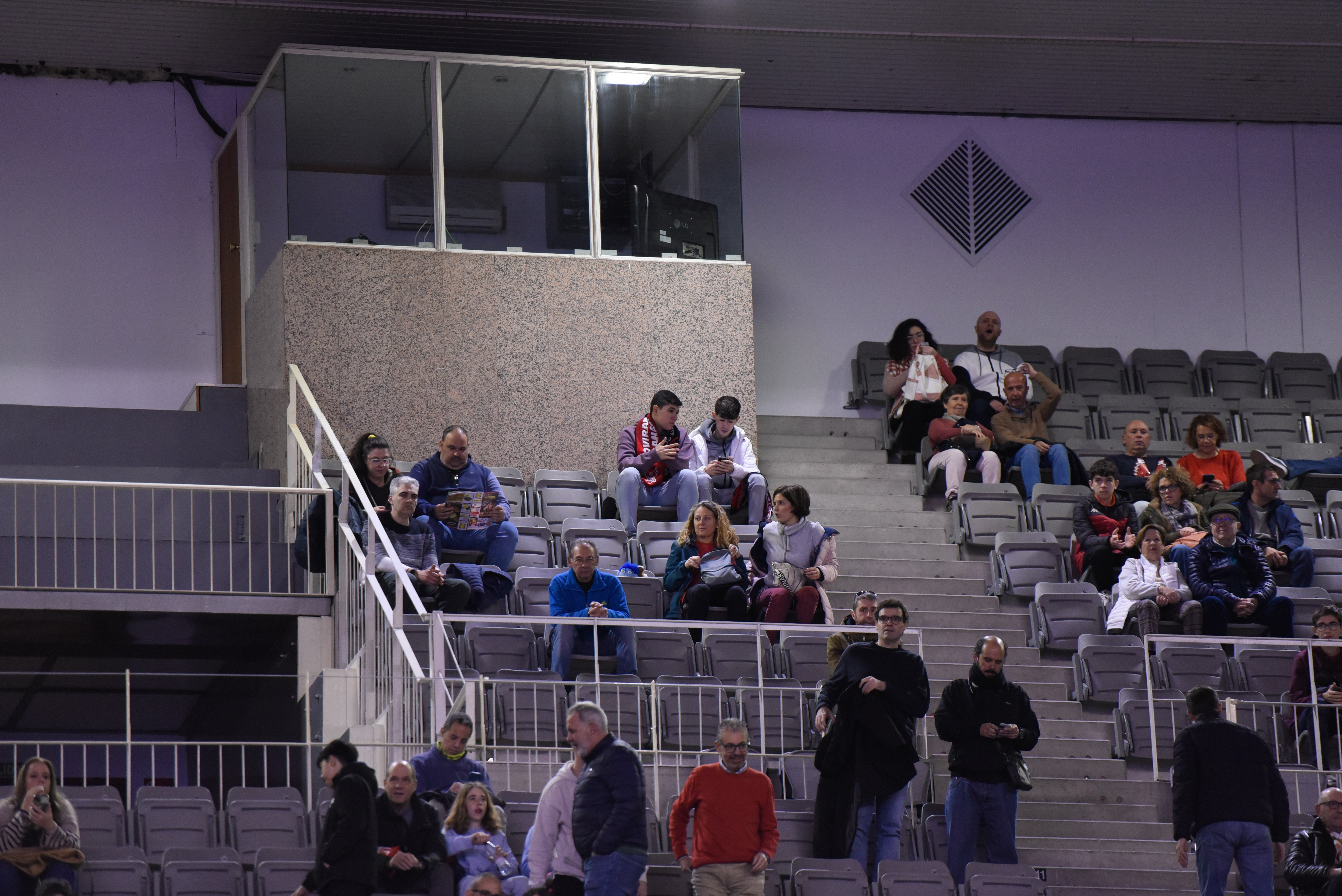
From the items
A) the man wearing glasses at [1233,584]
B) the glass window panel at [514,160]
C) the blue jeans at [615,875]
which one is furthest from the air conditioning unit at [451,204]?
the blue jeans at [615,875]

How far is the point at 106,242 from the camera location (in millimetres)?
14203

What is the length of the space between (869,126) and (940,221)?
1.02 meters

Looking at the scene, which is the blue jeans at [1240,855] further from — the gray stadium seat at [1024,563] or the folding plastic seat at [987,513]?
the folding plastic seat at [987,513]

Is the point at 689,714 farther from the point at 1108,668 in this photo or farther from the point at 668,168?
the point at 668,168

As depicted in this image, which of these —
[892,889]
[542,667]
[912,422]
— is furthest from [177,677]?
[892,889]

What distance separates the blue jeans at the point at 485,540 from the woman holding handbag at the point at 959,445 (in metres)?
3.35

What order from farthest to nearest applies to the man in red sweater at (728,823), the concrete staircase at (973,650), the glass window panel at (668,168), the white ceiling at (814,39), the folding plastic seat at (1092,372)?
the folding plastic seat at (1092,372) < the white ceiling at (814,39) < the glass window panel at (668,168) < the concrete staircase at (973,650) < the man in red sweater at (728,823)

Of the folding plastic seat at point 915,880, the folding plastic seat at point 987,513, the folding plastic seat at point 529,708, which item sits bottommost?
the folding plastic seat at point 915,880

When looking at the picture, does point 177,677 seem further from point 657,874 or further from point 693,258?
point 657,874

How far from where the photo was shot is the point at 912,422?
44.2 ft

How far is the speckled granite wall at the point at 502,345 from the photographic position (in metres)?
12.4

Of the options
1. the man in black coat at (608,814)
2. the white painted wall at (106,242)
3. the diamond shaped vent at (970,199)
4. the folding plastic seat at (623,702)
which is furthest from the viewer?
the diamond shaped vent at (970,199)

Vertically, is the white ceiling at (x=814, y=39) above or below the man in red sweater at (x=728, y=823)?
above

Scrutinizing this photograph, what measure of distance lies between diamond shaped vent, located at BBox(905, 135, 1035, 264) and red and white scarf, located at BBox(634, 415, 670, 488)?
479 cm
